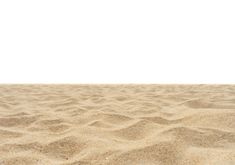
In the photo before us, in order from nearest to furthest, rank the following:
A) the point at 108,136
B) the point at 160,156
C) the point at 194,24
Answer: the point at 160,156, the point at 108,136, the point at 194,24

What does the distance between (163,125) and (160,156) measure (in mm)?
405

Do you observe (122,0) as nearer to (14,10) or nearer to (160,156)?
(14,10)

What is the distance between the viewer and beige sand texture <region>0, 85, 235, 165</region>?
1.01 meters

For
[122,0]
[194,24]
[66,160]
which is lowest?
[66,160]

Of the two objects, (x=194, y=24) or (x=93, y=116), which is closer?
(x=93, y=116)

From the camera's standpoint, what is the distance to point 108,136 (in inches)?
50.3

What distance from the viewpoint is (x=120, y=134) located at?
51.9 inches

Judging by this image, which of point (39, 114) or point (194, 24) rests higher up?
point (194, 24)

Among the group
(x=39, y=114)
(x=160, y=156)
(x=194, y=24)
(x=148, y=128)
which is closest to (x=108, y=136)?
(x=148, y=128)

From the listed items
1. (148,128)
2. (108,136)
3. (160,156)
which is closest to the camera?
(160,156)

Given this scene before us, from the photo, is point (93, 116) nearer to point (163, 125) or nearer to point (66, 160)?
point (163, 125)

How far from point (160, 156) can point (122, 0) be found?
4212 millimetres

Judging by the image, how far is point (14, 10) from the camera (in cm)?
486

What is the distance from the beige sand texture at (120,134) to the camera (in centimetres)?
101
